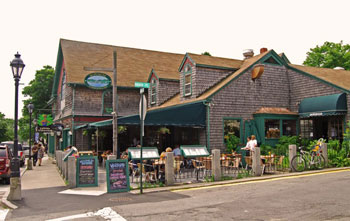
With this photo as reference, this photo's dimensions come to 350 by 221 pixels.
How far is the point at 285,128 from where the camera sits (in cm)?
1953

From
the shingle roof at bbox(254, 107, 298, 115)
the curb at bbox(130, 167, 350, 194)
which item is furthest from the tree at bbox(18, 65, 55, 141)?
the curb at bbox(130, 167, 350, 194)

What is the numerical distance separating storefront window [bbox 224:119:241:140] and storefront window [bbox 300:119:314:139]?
417 centimetres

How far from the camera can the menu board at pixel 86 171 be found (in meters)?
12.1

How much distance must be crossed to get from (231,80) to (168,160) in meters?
8.22

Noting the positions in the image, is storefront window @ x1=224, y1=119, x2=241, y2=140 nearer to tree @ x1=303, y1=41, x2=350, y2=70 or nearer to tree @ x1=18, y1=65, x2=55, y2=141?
tree @ x1=303, y1=41, x2=350, y2=70

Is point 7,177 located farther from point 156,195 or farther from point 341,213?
point 341,213

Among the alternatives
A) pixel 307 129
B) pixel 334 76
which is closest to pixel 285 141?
pixel 307 129

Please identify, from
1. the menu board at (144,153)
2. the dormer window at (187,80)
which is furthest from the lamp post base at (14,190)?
the dormer window at (187,80)

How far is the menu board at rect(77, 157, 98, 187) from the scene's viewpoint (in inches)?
478

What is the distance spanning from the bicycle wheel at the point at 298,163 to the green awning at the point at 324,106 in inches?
159

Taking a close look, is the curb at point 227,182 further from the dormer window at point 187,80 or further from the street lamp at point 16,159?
the dormer window at point 187,80

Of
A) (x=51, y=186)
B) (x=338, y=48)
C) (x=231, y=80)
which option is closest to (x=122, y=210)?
(x=51, y=186)

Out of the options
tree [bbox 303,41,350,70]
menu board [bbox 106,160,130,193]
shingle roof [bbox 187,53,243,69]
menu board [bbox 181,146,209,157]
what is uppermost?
tree [bbox 303,41,350,70]

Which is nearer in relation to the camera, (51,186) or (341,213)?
(341,213)
